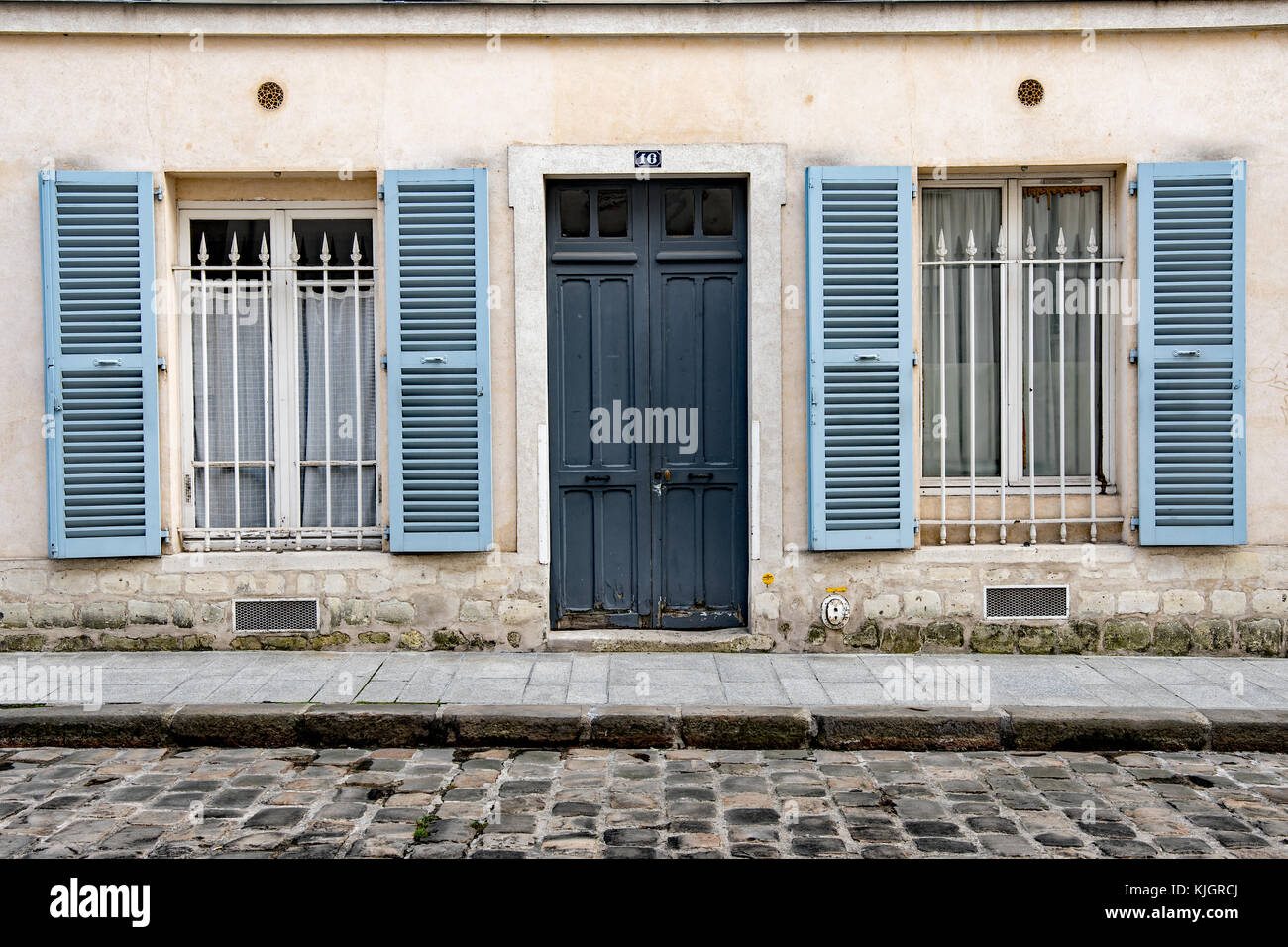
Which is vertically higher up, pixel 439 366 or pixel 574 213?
pixel 574 213

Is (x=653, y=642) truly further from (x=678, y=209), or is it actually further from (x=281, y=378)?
(x=281, y=378)

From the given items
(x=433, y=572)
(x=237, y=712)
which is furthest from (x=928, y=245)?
(x=237, y=712)

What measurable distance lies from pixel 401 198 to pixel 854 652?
410 cm

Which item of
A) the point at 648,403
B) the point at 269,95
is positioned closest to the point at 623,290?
the point at 648,403

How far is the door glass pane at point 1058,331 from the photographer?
25.7 feet

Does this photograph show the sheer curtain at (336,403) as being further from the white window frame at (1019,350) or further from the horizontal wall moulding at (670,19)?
the white window frame at (1019,350)

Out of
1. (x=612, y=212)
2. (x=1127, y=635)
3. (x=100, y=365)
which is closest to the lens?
(x=100, y=365)

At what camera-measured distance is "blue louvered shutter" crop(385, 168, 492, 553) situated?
24.6ft

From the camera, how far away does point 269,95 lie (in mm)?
7539

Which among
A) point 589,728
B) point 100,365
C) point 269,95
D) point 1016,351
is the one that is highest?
point 269,95

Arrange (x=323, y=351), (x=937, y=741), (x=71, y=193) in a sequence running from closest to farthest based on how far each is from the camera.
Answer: (x=937, y=741) < (x=71, y=193) < (x=323, y=351)

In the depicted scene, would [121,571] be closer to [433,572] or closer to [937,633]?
[433,572]

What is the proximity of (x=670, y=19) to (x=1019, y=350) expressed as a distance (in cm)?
313

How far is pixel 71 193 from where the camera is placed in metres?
7.39
